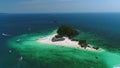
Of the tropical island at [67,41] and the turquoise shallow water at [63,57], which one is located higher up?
the tropical island at [67,41]

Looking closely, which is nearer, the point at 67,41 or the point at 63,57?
the point at 63,57

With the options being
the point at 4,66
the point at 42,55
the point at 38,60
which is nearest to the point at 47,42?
the point at 42,55

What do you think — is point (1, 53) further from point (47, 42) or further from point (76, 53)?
point (76, 53)

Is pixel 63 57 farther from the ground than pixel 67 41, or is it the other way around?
pixel 67 41

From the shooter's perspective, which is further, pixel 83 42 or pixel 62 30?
pixel 62 30

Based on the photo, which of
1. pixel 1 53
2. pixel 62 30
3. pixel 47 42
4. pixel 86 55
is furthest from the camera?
pixel 62 30

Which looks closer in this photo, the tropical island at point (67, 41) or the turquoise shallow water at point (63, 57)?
the turquoise shallow water at point (63, 57)

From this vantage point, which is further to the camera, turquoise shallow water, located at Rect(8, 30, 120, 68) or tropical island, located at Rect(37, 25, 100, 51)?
tropical island, located at Rect(37, 25, 100, 51)

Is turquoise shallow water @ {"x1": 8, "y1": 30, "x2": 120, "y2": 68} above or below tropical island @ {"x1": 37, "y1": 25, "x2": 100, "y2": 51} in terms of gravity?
below
